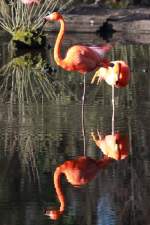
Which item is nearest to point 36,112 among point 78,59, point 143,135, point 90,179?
point 78,59

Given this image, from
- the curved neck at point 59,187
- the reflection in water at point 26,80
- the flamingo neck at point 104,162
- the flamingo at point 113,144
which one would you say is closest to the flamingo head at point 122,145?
the flamingo at point 113,144

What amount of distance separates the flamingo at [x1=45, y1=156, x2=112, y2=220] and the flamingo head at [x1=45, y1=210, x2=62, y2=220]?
7.7 inches

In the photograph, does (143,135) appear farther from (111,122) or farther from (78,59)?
(78,59)

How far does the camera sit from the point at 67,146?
8.47 metres

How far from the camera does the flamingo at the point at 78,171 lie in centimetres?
704

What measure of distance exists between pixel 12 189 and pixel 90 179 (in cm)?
73

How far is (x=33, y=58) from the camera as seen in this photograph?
1780cm

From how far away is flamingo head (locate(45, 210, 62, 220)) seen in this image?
20.1ft

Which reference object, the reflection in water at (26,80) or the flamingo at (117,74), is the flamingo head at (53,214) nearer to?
the flamingo at (117,74)

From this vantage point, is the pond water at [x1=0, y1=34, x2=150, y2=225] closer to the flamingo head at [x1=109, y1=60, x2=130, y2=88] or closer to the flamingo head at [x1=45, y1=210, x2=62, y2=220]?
the flamingo head at [x1=45, y1=210, x2=62, y2=220]

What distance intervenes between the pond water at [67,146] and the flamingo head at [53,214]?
0.13ft

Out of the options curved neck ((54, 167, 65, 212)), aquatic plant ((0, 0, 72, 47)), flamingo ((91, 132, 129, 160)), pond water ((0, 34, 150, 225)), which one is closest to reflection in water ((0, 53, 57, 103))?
pond water ((0, 34, 150, 225))

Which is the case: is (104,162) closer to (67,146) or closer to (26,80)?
(67,146)

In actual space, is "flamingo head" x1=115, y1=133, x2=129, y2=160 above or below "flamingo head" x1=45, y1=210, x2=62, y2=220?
above
